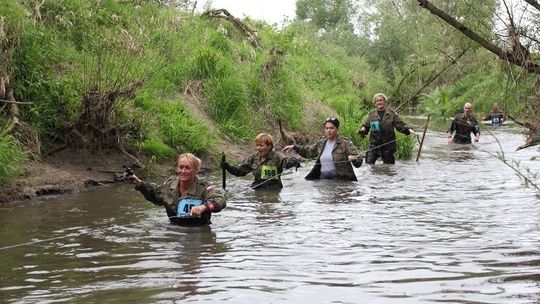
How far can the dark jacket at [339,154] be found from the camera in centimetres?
1315

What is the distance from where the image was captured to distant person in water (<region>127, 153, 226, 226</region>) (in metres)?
8.73

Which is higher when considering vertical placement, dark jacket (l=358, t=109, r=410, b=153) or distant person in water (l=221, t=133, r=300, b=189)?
dark jacket (l=358, t=109, r=410, b=153)

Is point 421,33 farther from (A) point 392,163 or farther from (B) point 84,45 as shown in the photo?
(B) point 84,45

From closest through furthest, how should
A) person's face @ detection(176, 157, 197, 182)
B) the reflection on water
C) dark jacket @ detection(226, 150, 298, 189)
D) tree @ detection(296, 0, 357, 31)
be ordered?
the reflection on water → person's face @ detection(176, 157, 197, 182) → dark jacket @ detection(226, 150, 298, 189) → tree @ detection(296, 0, 357, 31)

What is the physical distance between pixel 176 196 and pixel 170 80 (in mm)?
9040

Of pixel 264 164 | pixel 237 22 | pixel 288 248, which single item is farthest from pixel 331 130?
pixel 237 22

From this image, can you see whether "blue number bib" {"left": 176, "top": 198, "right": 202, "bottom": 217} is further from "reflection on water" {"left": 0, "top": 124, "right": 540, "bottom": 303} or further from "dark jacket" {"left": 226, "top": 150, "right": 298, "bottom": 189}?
"dark jacket" {"left": 226, "top": 150, "right": 298, "bottom": 189}

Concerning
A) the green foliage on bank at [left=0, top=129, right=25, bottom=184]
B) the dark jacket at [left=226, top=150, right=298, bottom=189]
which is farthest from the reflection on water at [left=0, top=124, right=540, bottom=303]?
the green foliage on bank at [left=0, top=129, right=25, bottom=184]

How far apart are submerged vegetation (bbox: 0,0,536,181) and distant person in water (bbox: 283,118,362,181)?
1314 mm

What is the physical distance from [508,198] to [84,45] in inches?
351

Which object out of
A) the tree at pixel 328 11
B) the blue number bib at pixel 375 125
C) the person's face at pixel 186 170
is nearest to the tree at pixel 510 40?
the person's face at pixel 186 170

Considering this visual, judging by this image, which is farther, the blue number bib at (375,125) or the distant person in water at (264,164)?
the blue number bib at (375,125)

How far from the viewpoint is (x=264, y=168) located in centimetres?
1206

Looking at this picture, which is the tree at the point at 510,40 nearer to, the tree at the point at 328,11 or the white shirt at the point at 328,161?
the white shirt at the point at 328,161
